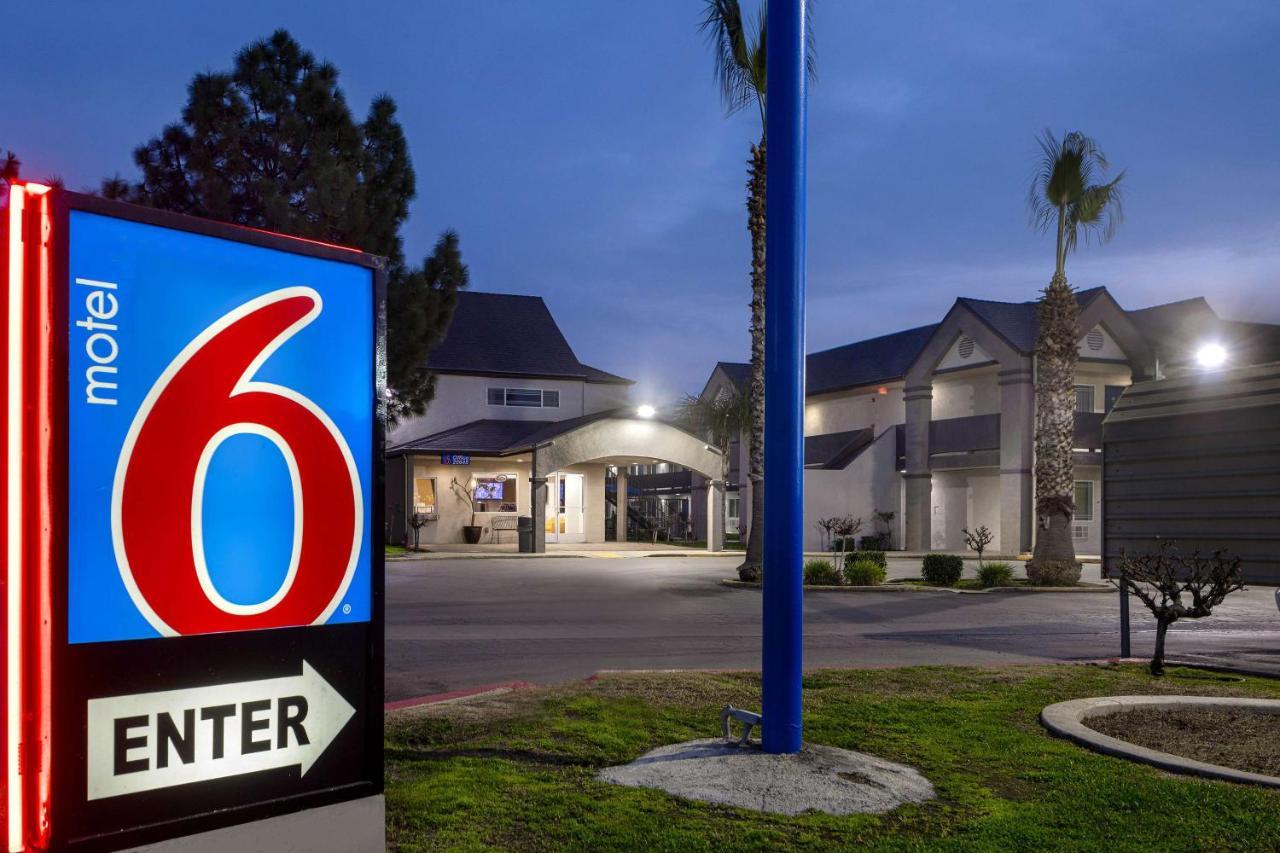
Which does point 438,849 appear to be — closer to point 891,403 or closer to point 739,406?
point 891,403

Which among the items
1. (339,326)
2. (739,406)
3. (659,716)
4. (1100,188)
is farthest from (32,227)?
(739,406)

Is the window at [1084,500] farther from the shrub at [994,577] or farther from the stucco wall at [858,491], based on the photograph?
the shrub at [994,577]

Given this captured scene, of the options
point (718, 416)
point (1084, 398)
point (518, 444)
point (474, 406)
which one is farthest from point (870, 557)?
point (718, 416)

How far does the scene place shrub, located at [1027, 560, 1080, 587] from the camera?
23.8 meters

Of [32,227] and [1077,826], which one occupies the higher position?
[32,227]

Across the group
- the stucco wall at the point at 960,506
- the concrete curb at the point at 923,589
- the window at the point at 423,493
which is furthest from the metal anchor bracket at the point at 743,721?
the stucco wall at the point at 960,506

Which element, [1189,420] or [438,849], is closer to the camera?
[438,849]

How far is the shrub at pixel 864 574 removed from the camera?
23.0 metres

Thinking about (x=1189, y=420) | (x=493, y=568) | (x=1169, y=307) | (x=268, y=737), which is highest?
(x=1169, y=307)

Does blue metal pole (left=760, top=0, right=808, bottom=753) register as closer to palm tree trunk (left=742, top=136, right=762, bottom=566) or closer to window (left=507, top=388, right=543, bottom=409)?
palm tree trunk (left=742, top=136, right=762, bottom=566)

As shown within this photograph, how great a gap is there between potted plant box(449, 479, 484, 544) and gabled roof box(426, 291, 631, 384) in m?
4.88

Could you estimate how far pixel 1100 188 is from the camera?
24.3m

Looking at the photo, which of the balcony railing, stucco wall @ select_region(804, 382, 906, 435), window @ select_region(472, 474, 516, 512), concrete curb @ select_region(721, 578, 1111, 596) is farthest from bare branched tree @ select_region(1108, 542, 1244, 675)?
stucco wall @ select_region(804, 382, 906, 435)

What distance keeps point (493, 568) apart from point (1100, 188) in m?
16.2
